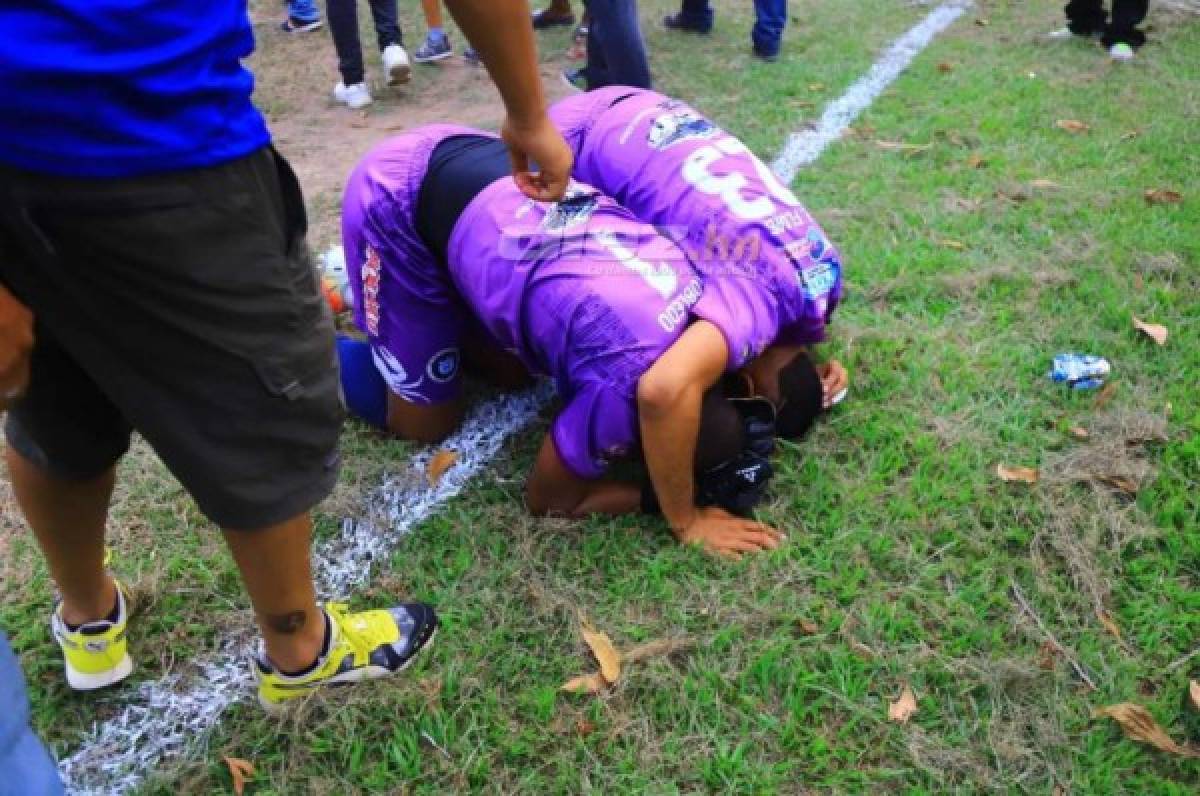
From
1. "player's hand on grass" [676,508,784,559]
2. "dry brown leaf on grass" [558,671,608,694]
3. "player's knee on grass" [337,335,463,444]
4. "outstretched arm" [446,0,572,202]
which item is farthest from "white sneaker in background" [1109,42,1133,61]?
"dry brown leaf on grass" [558,671,608,694]

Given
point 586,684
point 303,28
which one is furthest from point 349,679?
point 303,28

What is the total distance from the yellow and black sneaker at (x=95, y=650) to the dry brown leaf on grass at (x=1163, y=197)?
3744mm

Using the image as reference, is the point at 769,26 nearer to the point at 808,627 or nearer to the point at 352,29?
the point at 352,29

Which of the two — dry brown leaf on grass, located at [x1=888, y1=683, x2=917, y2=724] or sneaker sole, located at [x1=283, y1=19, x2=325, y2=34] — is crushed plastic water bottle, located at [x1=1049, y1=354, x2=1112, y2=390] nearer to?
dry brown leaf on grass, located at [x1=888, y1=683, x2=917, y2=724]

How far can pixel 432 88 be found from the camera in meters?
5.34

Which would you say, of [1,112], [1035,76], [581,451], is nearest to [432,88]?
Answer: [1035,76]

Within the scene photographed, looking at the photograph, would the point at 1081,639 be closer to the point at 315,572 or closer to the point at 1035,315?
Answer: the point at 1035,315

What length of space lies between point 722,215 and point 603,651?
1143mm

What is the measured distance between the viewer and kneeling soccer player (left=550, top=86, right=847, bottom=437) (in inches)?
88.0

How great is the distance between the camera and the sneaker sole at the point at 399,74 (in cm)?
521

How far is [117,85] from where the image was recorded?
3.40 ft

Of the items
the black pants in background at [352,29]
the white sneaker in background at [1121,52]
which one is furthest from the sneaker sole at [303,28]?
the white sneaker in background at [1121,52]

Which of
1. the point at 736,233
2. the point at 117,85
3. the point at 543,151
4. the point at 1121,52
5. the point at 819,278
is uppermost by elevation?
the point at 117,85

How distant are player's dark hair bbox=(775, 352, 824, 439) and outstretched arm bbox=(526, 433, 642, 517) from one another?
441 millimetres
